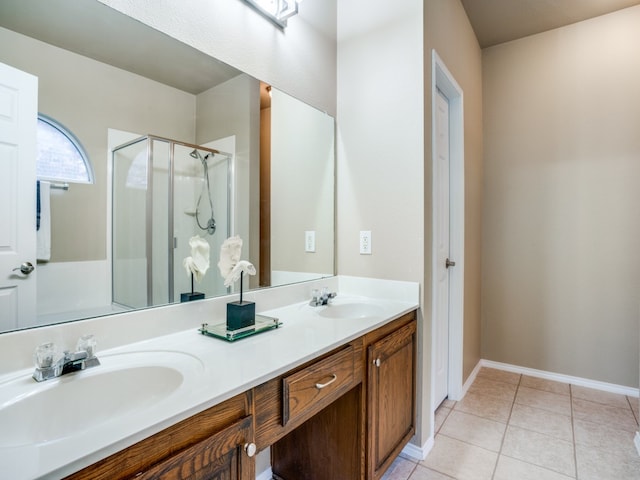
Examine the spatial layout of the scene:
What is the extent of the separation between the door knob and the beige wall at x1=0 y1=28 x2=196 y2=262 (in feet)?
0.18

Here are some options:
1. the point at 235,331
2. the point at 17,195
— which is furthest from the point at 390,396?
the point at 17,195

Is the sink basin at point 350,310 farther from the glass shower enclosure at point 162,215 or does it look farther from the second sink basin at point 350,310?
the glass shower enclosure at point 162,215

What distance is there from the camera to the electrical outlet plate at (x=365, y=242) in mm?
1900

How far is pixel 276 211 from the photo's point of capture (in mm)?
1767

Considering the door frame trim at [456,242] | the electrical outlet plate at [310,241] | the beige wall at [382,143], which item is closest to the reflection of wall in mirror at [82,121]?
the electrical outlet plate at [310,241]

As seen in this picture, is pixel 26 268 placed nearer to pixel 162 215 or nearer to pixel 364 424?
pixel 162 215

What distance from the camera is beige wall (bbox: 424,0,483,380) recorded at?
5.84ft

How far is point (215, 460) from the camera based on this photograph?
741mm

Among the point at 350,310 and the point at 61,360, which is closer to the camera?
the point at 61,360

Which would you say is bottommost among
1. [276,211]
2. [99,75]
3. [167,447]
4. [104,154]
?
[167,447]

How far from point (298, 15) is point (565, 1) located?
190 centimetres

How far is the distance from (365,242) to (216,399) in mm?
1322

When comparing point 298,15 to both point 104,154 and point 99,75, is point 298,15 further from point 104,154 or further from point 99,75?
point 104,154

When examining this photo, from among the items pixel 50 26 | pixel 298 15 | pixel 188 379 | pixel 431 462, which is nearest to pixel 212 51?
pixel 50 26
